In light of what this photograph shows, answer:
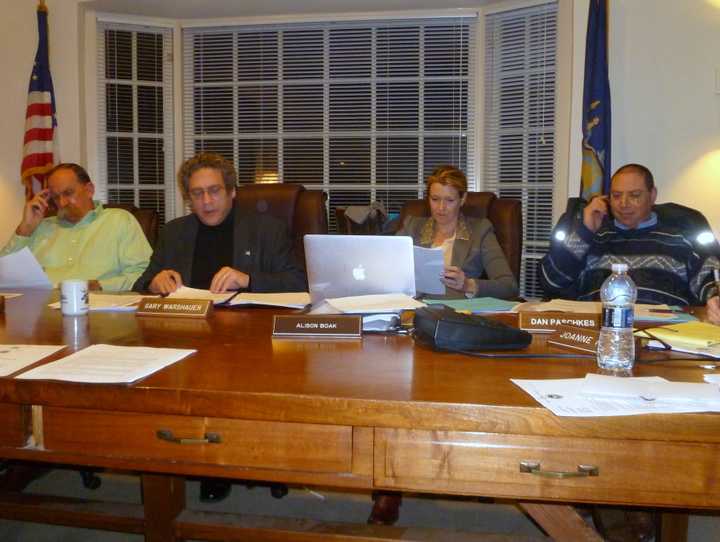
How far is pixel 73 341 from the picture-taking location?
4.09 ft

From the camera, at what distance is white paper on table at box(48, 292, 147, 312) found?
1658mm

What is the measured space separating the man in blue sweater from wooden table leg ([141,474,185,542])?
162 centimetres

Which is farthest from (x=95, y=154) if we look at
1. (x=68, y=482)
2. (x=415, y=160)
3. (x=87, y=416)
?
(x=87, y=416)

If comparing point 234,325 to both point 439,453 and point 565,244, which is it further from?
point 565,244

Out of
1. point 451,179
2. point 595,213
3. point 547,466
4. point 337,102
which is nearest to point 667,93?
point 595,213

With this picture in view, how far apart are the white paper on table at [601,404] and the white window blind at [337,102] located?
11.3 feet

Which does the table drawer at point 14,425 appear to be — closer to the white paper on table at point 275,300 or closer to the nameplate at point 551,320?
the white paper on table at point 275,300

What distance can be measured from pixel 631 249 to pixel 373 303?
58.3 inches

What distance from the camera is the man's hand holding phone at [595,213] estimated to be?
2518mm

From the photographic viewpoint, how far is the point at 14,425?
98 centimetres

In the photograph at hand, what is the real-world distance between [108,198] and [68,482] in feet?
8.45

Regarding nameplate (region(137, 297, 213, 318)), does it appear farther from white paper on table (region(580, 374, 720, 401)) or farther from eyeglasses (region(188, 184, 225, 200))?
white paper on table (region(580, 374, 720, 401))

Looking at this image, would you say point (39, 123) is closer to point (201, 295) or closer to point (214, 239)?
point (214, 239)

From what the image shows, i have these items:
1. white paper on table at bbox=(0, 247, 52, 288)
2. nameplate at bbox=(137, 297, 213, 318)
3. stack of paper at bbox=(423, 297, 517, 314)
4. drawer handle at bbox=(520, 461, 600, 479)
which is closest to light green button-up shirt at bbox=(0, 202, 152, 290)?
white paper on table at bbox=(0, 247, 52, 288)
